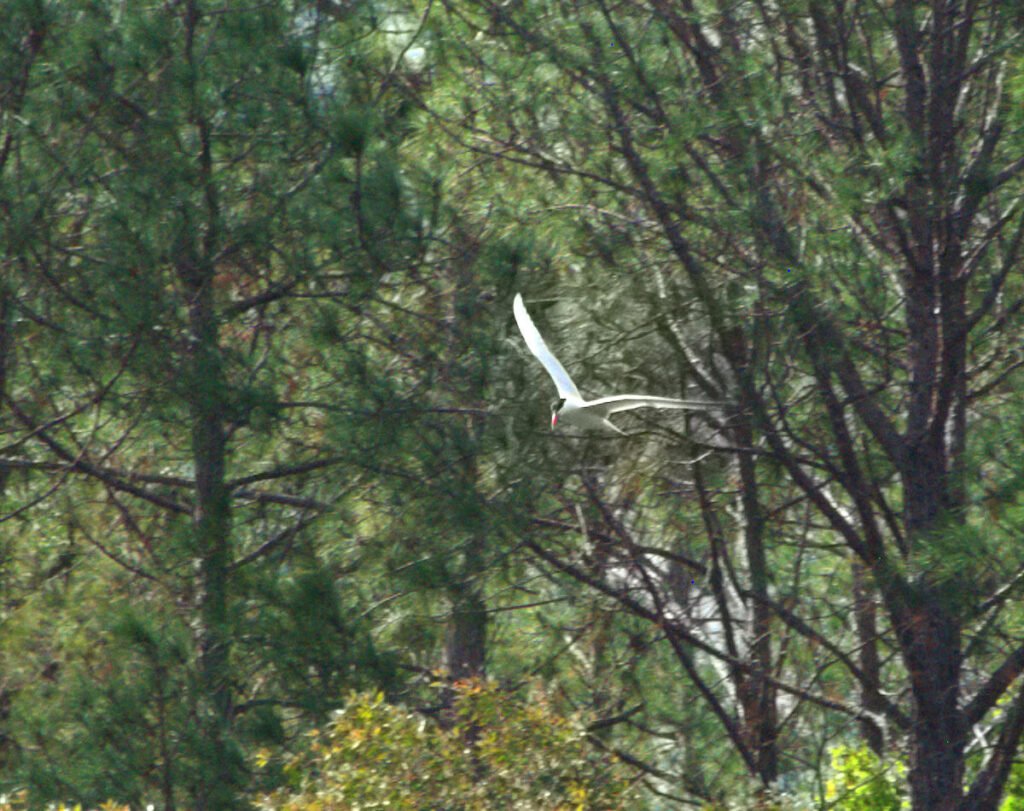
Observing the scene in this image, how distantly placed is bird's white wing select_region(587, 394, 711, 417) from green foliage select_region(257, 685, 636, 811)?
88cm

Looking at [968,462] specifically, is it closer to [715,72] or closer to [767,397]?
[767,397]

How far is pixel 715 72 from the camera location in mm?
5820

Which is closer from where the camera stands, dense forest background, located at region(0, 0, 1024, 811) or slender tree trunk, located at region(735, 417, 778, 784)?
dense forest background, located at region(0, 0, 1024, 811)

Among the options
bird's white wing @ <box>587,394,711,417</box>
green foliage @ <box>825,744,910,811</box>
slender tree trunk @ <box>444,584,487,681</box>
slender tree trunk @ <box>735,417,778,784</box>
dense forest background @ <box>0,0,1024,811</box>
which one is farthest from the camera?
slender tree trunk @ <box>444,584,487,681</box>

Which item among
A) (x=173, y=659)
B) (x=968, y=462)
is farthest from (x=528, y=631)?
(x=968, y=462)

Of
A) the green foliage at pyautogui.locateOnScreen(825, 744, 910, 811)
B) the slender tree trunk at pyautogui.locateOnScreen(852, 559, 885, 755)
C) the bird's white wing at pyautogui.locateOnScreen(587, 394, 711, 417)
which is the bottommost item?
the green foliage at pyautogui.locateOnScreen(825, 744, 910, 811)

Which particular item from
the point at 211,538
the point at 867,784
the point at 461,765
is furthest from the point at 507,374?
the point at 867,784

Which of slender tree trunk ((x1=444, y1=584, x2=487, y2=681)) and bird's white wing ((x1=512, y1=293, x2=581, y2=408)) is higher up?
bird's white wing ((x1=512, y1=293, x2=581, y2=408))

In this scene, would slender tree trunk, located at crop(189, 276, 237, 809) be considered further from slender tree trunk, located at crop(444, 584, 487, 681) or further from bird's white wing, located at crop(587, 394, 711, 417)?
bird's white wing, located at crop(587, 394, 711, 417)

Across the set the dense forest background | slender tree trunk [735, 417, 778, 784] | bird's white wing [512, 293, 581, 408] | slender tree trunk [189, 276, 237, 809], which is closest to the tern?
bird's white wing [512, 293, 581, 408]

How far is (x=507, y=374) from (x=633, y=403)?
1377mm

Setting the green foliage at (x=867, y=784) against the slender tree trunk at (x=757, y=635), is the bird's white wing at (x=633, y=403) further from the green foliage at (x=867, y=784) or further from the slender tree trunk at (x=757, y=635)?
the green foliage at (x=867, y=784)

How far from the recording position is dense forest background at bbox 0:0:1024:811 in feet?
17.1

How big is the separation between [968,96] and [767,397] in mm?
1205
